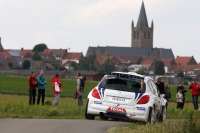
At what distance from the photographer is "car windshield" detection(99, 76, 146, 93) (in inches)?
862

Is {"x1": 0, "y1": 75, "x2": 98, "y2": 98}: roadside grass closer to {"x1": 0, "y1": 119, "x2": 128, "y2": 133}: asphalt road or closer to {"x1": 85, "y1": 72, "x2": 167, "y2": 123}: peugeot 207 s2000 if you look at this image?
{"x1": 85, "y1": 72, "x2": 167, "y2": 123}: peugeot 207 s2000

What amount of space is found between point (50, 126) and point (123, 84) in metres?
3.48

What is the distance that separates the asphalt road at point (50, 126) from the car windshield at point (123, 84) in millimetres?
1199

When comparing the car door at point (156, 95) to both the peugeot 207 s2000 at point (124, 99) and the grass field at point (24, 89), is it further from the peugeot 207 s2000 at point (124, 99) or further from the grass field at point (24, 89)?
the grass field at point (24, 89)

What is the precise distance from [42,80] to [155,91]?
7.75 meters

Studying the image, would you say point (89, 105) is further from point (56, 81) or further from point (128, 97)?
point (56, 81)

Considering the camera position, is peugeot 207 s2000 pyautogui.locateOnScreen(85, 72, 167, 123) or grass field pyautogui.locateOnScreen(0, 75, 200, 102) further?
grass field pyautogui.locateOnScreen(0, 75, 200, 102)

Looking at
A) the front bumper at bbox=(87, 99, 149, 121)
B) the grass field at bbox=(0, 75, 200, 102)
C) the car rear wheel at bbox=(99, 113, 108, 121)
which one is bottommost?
the car rear wheel at bbox=(99, 113, 108, 121)

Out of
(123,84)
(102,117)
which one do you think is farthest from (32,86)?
(123,84)

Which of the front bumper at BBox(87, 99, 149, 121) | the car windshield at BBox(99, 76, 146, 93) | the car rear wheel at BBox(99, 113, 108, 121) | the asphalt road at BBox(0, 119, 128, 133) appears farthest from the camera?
the car windshield at BBox(99, 76, 146, 93)

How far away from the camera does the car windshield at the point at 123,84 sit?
21.9m

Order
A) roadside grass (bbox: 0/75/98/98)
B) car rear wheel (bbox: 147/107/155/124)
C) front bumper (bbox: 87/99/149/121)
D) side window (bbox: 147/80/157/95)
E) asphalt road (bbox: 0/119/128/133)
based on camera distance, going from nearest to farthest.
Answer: asphalt road (bbox: 0/119/128/133) < front bumper (bbox: 87/99/149/121) < car rear wheel (bbox: 147/107/155/124) < side window (bbox: 147/80/157/95) < roadside grass (bbox: 0/75/98/98)

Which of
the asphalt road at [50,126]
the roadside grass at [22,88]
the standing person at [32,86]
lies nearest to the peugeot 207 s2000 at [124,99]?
the asphalt road at [50,126]

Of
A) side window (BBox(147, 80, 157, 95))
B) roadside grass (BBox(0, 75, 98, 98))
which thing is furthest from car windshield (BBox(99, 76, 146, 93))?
roadside grass (BBox(0, 75, 98, 98))
